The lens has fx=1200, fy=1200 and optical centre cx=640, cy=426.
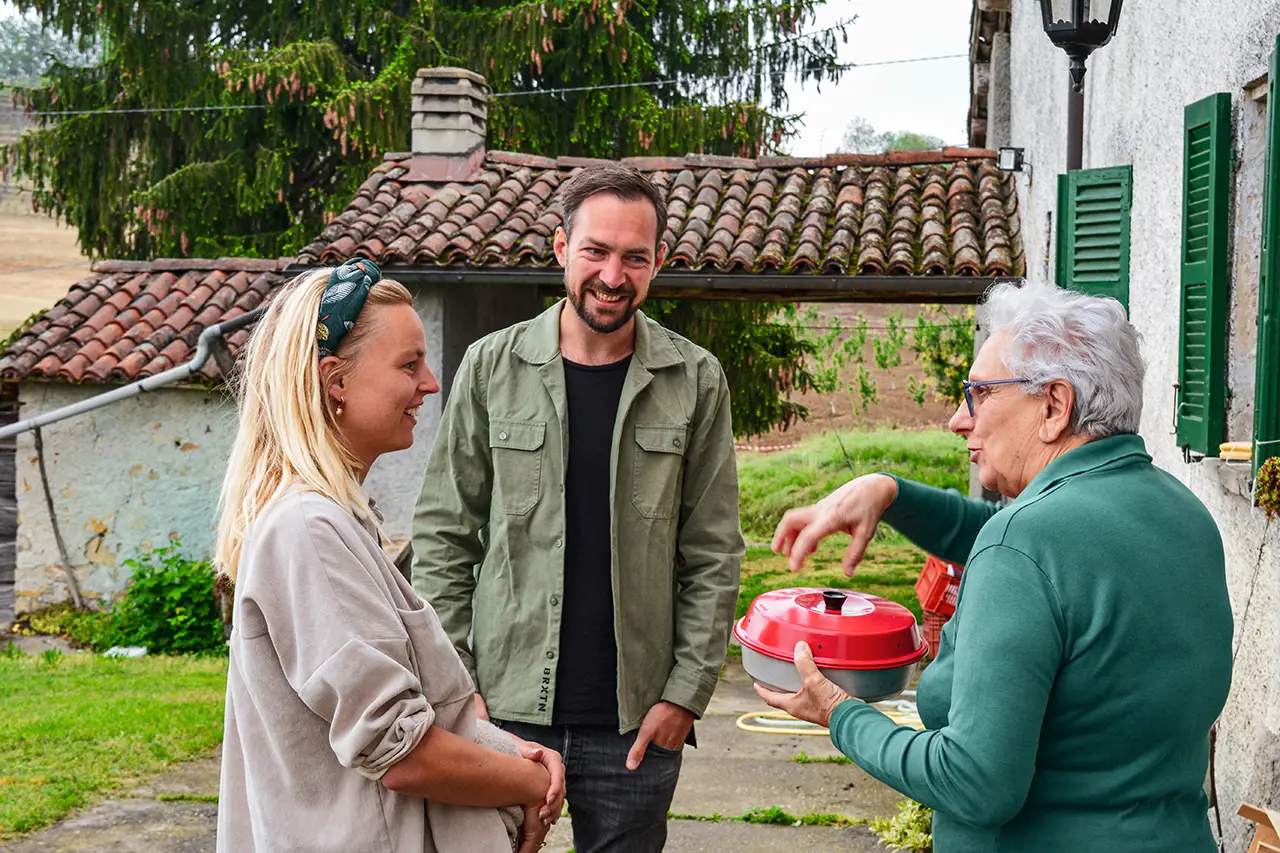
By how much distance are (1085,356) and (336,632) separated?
1129 mm

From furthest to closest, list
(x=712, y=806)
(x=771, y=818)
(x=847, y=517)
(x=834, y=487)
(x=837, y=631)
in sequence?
(x=834, y=487)
(x=712, y=806)
(x=771, y=818)
(x=847, y=517)
(x=837, y=631)

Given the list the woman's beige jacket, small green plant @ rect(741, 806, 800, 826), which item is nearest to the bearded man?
the woman's beige jacket

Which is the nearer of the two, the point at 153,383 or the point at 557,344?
the point at 557,344

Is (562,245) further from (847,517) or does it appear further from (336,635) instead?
(336,635)

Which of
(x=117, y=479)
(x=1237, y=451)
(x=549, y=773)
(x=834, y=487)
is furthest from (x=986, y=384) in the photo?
(x=834, y=487)

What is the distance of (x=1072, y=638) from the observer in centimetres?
160

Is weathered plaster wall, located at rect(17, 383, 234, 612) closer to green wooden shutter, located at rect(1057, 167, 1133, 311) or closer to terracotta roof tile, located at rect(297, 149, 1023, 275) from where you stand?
terracotta roof tile, located at rect(297, 149, 1023, 275)

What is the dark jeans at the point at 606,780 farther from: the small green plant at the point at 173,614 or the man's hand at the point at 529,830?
the small green plant at the point at 173,614

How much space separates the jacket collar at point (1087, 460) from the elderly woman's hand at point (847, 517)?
479 mm

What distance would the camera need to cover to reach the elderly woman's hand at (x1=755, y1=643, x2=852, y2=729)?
193cm

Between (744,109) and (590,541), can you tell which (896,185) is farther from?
(590,541)

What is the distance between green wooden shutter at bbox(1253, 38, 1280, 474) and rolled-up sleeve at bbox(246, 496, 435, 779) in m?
2.13

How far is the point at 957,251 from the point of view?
790 cm

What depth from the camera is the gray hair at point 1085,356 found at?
1.75m
